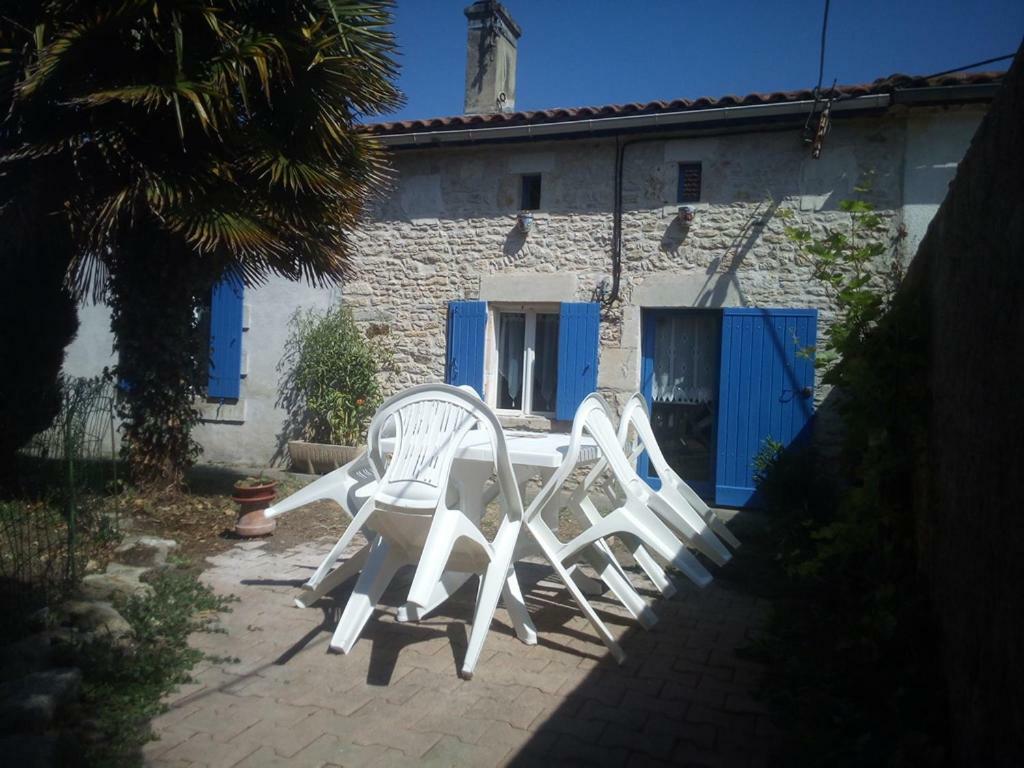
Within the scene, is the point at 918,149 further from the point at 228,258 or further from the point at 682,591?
the point at 228,258

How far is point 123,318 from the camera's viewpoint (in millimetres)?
6078

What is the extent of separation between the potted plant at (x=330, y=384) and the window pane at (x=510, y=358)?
1.37m

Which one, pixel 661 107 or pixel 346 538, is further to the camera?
pixel 661 107

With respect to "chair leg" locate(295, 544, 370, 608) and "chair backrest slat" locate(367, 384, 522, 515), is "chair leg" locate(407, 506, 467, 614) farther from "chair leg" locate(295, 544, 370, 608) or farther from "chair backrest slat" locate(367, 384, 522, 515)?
"chair leg" locate(295, 544, 370, 608)

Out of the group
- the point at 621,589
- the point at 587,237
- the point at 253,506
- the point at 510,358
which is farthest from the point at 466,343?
the point at 621,589

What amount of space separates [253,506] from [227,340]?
3.95m

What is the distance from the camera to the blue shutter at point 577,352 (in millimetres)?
7840

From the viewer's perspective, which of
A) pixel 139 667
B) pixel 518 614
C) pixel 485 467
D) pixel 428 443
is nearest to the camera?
pixel 139 667

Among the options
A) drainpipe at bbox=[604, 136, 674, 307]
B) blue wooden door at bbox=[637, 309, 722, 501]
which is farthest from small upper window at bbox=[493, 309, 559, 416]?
blue wooden door at bbox=[637, 309, 722, 501]

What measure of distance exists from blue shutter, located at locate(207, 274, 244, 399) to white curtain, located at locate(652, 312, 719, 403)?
4.85m

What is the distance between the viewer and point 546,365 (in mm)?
8328

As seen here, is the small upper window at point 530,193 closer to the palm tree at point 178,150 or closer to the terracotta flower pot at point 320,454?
the palm tree at point 178,150

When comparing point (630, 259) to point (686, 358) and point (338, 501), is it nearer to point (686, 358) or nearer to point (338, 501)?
point (686, 358)

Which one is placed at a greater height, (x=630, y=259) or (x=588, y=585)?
(x=630, y=259)
